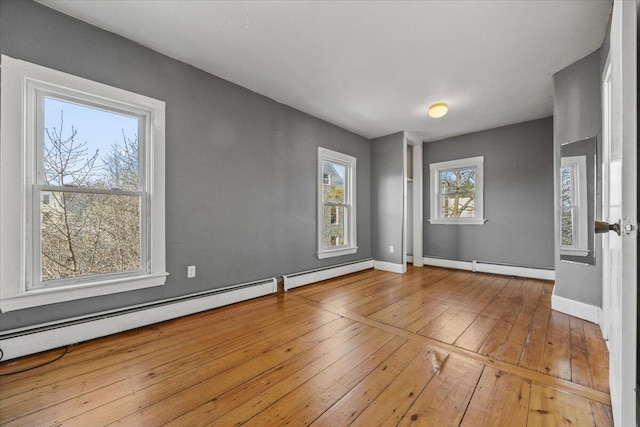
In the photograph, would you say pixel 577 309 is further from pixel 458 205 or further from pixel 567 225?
pixel 458 205

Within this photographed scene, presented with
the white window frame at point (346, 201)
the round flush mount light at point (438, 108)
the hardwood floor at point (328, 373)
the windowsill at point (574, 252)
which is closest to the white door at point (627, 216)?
the hardwood floor at point (328, 373)

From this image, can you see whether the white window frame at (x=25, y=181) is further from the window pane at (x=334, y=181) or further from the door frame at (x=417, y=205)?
the door frame at (x=417, y=205)

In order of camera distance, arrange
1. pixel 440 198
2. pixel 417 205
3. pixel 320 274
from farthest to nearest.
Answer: pixel 417 205, pixel 440 198, pixel 320 274

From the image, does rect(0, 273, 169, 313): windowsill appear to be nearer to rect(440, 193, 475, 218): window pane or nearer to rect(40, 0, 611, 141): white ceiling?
rect(40, 0, 611, 141): white ceiling

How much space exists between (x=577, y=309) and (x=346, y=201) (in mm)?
3146

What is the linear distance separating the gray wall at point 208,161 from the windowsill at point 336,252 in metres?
0.11

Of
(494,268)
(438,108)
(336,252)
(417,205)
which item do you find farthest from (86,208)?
(494,268)

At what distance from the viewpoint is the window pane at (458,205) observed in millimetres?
4828

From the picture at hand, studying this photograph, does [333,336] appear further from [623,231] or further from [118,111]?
[118,111]

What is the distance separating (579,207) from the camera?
249 cm

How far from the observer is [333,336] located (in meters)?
2.18

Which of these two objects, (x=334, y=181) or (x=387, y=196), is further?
(x=387, y=196)

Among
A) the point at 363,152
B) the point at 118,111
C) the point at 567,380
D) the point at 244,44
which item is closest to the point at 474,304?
the point at 567,380

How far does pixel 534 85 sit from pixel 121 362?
187 inches
